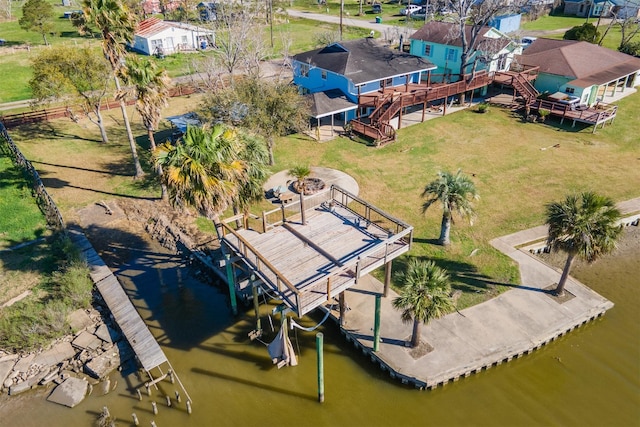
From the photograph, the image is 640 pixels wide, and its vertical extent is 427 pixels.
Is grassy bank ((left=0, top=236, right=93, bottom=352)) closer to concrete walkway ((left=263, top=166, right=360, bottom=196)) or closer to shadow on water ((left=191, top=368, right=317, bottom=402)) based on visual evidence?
shadow on water ((left=191, top=368, right=317, bottom=402))

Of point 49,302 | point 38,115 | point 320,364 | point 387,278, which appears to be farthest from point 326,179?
point 38,115

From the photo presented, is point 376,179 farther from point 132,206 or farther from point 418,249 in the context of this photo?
point 132,206

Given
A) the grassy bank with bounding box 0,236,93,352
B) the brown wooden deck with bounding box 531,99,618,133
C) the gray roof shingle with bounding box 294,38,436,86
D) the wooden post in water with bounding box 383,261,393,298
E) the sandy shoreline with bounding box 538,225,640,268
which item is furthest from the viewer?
the gray roof shingle with bounding box 294,38,436,86

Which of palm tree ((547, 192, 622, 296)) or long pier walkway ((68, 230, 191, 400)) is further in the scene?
palm tree ((547, 192, 622, 296))

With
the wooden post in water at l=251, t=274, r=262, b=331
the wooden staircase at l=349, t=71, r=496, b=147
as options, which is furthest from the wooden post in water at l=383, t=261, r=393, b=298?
the wooden staircase at l=349, t=71, r=496, b=147

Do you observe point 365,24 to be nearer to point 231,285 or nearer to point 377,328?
point 231,285

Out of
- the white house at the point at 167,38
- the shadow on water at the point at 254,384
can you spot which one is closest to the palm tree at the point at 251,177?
the shadow on water at the point at 254,384
